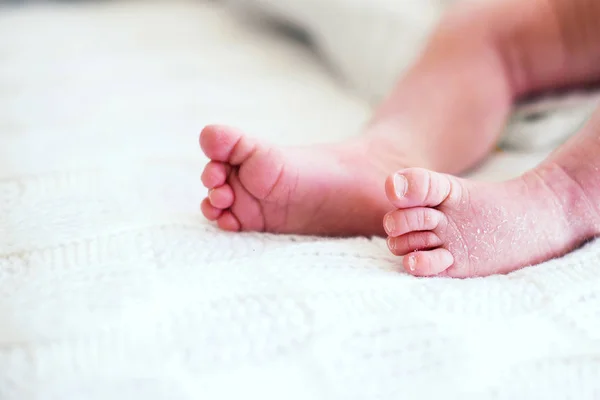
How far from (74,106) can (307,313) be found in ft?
1.85

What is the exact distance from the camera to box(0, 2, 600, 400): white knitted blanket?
1.36 feet

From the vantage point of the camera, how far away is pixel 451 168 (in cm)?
72

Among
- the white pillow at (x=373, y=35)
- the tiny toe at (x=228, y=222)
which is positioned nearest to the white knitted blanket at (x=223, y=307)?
the tiny toe at (x=228, y=222)

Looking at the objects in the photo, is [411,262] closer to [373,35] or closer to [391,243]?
[391,243]

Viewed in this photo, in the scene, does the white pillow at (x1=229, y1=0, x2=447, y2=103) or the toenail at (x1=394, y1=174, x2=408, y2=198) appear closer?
the toenail at (x1=394, y1=174, x2=408, y2=198)

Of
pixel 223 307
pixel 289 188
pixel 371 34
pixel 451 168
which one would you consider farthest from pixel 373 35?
pixel 223 307

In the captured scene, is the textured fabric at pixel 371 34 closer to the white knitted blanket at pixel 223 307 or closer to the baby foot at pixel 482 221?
the white knitted blanket at pixel 223 307

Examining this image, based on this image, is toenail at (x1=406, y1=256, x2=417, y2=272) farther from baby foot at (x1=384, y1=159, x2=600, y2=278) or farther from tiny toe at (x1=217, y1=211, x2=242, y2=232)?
tiny toe at (x1=217, y1=211, x2=242, y2=232)

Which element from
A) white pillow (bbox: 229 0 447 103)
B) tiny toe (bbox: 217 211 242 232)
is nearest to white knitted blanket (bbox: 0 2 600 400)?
tiny toe (bbox: 217 211 242 232)

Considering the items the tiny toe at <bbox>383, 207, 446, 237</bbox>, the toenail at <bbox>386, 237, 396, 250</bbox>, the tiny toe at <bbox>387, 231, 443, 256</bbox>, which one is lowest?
the toenail at <bbox>386, 237, 396, 250</bbox>

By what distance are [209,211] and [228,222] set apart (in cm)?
2

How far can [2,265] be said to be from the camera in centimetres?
51

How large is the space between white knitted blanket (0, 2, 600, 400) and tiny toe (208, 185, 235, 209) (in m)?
0.03

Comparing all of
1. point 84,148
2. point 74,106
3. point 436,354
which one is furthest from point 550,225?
point 74,106
